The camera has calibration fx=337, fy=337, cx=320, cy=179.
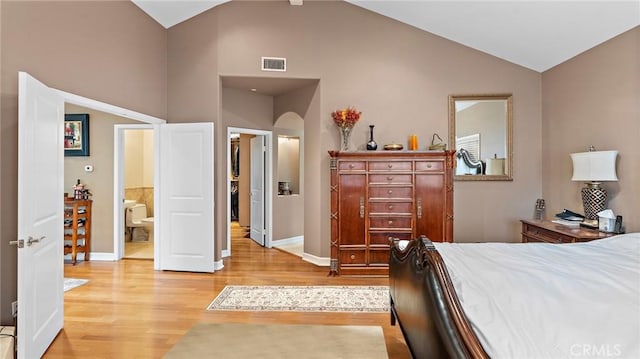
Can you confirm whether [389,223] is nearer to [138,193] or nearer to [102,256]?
[102,256]

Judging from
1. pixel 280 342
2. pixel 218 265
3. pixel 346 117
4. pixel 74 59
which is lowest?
pixel 280 342

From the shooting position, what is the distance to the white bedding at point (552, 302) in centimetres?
113

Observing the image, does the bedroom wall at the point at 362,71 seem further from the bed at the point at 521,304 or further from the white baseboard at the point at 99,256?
the bed at the point at 521,304

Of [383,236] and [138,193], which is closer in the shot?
[383,236]

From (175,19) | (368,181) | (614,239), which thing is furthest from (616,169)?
(175,19)

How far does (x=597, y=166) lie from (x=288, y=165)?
4716 millimetres

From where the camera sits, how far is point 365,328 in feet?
9.89

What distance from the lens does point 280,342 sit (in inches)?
110

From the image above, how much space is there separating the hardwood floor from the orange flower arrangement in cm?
207

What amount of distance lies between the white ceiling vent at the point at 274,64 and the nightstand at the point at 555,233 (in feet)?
12.6

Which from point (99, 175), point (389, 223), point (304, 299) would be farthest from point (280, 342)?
point (99, 175)

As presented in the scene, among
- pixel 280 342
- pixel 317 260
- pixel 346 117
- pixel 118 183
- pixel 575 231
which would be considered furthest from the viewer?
pixel 118 183

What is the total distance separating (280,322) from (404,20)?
4.29 m

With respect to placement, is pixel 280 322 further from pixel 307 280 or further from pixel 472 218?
pixel 472 218
